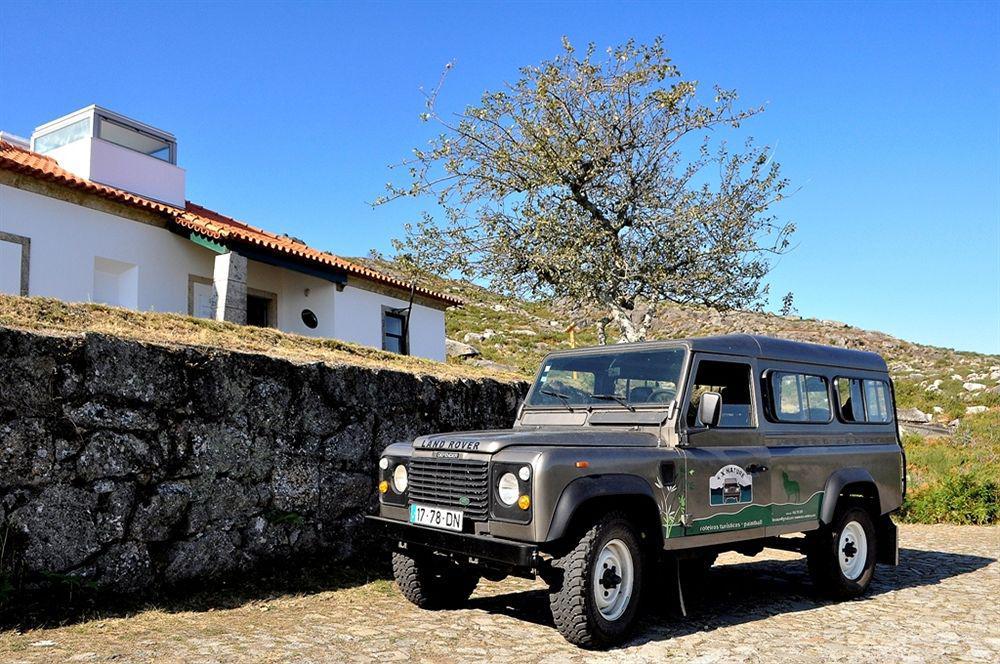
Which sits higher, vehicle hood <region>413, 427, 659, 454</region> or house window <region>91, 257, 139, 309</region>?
house window <region>91, 257, 139, 309</region>

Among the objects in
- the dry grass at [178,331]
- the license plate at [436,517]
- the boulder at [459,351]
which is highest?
the boulder at [459,351]

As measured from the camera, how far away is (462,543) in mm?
5227

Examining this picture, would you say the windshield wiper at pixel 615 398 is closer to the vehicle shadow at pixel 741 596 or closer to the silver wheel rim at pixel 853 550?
the vehicle shadow at pixel 741 596

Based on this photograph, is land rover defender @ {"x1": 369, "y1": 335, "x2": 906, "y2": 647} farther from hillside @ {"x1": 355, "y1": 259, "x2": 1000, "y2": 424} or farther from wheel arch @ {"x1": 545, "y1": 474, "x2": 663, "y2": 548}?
hillside @ {"x1": 355, "y1": 259, "x2": 1000, "y2": 424}

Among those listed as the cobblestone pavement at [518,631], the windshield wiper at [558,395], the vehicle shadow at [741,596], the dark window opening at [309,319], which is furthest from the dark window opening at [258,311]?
the windshield wiper at [558,395]

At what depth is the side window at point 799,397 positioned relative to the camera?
22.0 feet

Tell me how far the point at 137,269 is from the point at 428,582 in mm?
12949

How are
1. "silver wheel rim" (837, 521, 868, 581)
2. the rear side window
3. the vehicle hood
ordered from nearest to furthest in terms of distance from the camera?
1. the vehicle hood
2. "silver wheel rim" (837, 521, 868, 581)
3. the rear side window

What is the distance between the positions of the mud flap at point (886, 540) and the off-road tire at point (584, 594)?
358cm

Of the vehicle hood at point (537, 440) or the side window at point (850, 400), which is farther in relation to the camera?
the side window at point (850, 400)

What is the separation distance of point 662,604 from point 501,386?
380 centimetres

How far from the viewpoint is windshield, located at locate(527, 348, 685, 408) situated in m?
6.07

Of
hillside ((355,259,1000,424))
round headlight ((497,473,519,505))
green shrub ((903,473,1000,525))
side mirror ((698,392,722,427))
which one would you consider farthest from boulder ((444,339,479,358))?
round headlight ((497,473,519,505))

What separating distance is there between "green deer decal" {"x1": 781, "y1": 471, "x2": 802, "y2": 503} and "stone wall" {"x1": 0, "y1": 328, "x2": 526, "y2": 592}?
373 centimetres
